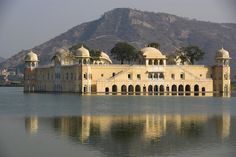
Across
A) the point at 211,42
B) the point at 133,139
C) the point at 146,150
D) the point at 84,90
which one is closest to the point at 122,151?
the point at 146,150

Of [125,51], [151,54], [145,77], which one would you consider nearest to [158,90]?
[145,77]

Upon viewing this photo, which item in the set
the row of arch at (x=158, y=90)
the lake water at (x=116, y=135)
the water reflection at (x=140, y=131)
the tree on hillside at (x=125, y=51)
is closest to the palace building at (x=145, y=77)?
the row of arch at (x=158, y=90)

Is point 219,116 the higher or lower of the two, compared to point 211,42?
lower

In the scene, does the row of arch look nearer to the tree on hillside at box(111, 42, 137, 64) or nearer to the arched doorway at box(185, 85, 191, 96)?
the arched doorway at box(185, 85, 191, 96)

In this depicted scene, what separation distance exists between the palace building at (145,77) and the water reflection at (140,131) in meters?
28.3

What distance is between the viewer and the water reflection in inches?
645

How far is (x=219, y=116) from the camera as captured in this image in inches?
1065

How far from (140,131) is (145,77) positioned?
35974 millimetres

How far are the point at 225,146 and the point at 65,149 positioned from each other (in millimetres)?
4582

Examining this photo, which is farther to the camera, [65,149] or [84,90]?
[84,90]

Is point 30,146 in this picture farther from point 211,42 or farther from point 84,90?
point 211,42

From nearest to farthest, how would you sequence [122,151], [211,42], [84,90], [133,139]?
[122,151]
[133,139]
[84,90]
[211,42]

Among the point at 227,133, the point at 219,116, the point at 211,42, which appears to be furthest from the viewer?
the point at 211,42

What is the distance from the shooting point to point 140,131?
20.0 metres
